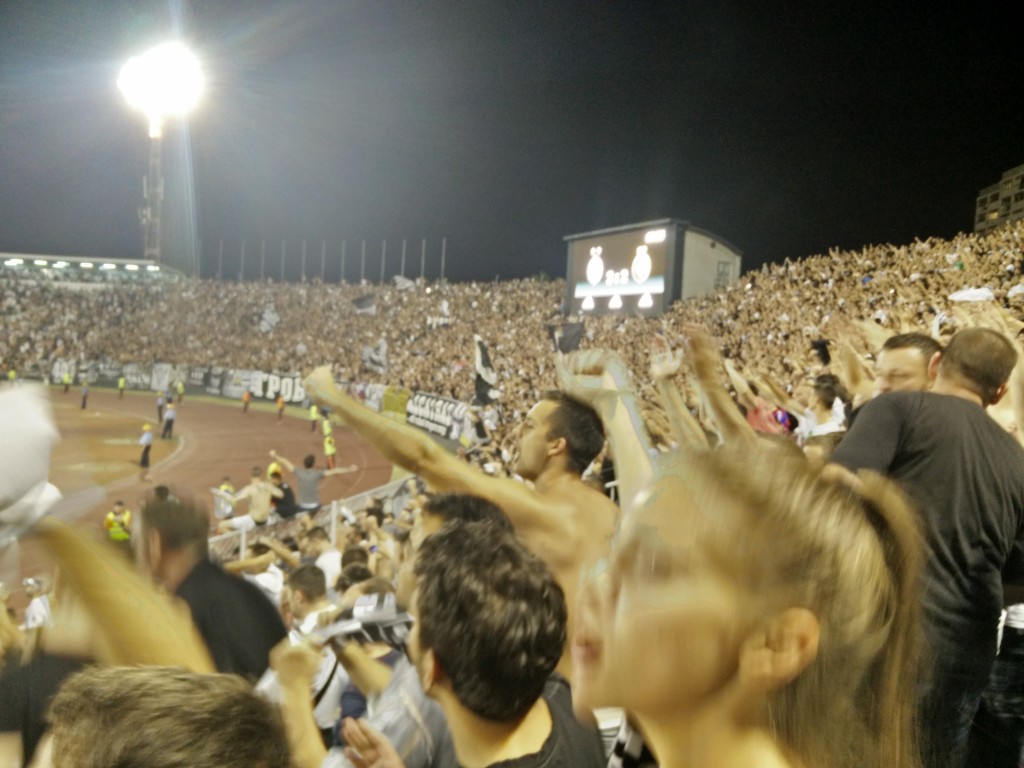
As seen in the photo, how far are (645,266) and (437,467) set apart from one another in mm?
22719

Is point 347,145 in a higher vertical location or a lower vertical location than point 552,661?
higher

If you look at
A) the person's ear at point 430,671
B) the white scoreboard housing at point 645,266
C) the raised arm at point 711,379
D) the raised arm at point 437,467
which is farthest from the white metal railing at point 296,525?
the white scoreboard housing at point 645,266

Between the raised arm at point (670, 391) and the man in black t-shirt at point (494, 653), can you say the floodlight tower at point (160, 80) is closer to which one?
the raised arm at point (670, 391)

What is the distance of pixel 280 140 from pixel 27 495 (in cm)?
6637

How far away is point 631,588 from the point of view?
1098 millimetres

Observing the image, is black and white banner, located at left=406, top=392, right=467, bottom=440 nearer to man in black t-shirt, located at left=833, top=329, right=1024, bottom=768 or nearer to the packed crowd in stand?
the packed crowd in stand

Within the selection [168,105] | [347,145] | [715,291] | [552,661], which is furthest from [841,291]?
[347,145]

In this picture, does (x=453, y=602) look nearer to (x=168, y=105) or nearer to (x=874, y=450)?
(x=874, y=450)

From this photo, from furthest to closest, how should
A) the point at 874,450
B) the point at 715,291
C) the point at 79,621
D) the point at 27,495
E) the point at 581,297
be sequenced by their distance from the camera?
the point at 581,297 < the point at 715,291 < the point at 874,450 < the point at 79,621 < the point at 27,495

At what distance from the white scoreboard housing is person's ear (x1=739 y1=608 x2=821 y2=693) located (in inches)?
918

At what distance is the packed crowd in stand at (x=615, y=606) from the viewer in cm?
103

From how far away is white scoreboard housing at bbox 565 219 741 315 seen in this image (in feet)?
78.4

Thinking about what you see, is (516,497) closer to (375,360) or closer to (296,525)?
(296,525)

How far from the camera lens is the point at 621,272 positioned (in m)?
25.4
